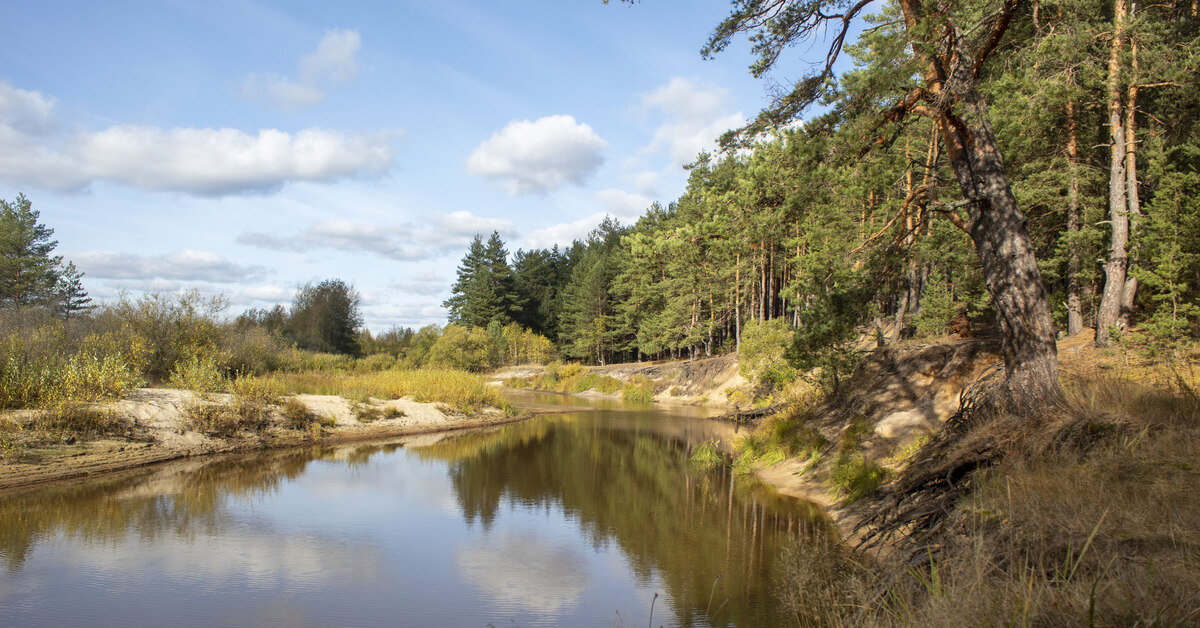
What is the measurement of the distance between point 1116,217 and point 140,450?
78.8 feet

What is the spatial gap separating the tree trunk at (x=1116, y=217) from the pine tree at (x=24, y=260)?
55478mm

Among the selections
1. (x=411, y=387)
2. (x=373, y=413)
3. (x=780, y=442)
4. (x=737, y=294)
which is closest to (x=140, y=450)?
(x=373, y=413)

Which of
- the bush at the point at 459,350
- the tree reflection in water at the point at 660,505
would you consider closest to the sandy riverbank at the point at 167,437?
the tree reflection in water at the point at 660,505

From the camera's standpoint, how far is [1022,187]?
17.1 m

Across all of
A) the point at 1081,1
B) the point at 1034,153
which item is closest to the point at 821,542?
the point at 1081,1

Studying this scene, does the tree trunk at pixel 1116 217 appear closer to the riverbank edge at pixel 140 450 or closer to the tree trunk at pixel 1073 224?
the tree trunk at pixel 1073 224

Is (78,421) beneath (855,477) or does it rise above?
above

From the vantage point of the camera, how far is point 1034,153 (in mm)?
18234

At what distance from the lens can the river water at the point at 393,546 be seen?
7082mm

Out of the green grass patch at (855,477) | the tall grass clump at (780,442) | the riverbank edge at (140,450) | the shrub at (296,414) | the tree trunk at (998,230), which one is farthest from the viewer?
the shrub at (296,414)

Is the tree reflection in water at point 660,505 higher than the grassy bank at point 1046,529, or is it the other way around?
the grassy bank at point 1046,529

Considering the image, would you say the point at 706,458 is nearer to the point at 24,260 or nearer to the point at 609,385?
the point at 609,385

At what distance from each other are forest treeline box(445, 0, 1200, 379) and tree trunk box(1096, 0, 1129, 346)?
4cm

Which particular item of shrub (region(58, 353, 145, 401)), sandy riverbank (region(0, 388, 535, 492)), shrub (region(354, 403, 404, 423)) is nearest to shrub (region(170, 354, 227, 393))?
sandy riverbank (region(0, 388, 535, 492))
